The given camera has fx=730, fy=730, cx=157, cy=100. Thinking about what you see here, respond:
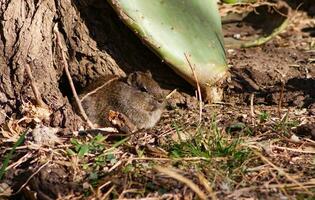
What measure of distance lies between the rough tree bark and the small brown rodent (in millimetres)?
93

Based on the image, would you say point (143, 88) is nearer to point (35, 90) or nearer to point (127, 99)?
point (127, 99)

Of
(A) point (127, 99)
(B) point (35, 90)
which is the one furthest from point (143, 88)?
(B) point (35, 90)

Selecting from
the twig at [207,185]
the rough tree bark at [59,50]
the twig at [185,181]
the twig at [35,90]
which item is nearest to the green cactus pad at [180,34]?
the rough tree bark at [59,50]

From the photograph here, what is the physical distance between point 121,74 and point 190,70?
46 centimetres

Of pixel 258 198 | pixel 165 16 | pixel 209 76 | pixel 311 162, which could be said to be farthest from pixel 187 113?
pixel 258 198

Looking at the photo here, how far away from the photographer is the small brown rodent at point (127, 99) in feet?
13.4

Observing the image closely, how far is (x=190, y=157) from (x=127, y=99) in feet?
3.62

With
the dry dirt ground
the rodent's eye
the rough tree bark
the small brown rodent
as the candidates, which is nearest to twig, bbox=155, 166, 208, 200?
the dry dirt ground

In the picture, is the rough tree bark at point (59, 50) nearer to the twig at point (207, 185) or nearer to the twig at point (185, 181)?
the twig at point (207, 185)

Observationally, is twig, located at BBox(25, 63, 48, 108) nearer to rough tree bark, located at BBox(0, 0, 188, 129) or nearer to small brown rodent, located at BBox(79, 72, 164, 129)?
rough tree bark, located at BBox(0, 0, 188, 129)

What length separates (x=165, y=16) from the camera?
409 centimetres

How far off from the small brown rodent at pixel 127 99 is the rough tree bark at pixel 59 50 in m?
0.09

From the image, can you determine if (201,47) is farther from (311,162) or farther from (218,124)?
(311,162)

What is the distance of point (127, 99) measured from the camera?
426cm
